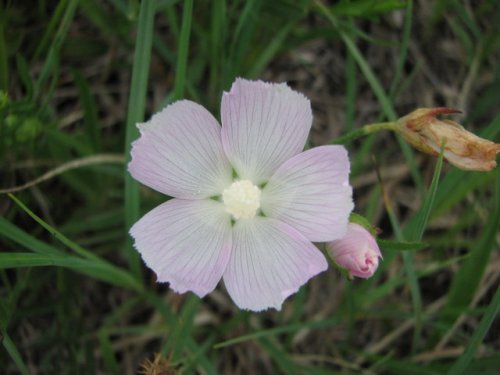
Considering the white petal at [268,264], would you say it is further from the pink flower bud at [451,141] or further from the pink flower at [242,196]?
the pink flower bud at [451,141]

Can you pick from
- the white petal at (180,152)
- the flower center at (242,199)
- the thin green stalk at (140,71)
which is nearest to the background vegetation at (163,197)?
the thin green stalk at (140,71)

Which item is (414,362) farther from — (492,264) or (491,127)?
(491,127)

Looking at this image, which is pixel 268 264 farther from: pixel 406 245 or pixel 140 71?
pixel 140 71

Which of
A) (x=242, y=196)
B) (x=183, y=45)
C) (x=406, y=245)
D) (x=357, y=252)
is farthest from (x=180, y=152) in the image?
(x=406, y=245)

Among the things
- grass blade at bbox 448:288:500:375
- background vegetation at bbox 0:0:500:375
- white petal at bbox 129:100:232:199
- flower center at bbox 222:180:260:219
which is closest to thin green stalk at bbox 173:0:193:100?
background vegetation at bbox 0:0:500:375

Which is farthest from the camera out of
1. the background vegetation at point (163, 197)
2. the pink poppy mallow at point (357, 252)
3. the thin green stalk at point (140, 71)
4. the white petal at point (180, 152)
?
the background vegetation at point (163, 197)

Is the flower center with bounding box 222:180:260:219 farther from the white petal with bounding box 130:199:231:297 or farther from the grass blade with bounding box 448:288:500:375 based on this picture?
the grass blade with bounding box 448:288:500:375

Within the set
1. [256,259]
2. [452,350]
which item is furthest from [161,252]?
[452,350]
